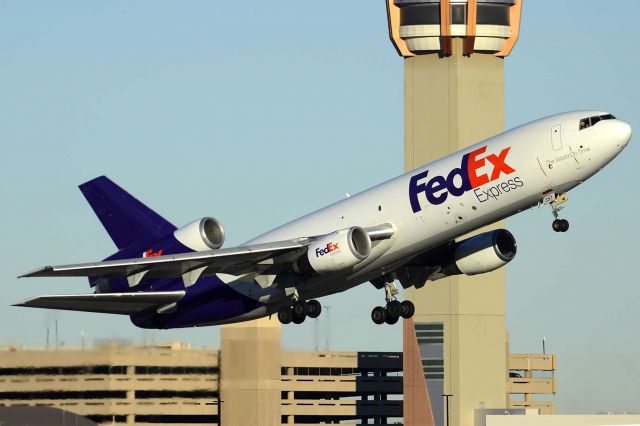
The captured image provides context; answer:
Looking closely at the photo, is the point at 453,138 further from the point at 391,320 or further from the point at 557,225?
the point at 557,225

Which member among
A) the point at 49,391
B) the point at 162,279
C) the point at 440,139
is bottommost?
the point at 49,391

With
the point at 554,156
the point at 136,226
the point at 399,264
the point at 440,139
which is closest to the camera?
the point at 554,156

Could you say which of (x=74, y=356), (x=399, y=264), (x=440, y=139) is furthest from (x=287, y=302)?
(x=440, y=139)

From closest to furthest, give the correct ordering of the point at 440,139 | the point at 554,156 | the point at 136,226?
the point at 554,156 → the point at 136,226 → the point at 440,139

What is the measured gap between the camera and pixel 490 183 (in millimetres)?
57750

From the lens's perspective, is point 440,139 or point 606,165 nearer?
point 606,165

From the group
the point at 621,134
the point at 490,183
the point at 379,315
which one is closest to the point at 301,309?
the point at 379,315

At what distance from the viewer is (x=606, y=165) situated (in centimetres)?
5772

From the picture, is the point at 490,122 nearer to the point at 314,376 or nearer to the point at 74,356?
the point at 314,376

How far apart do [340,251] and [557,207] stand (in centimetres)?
772

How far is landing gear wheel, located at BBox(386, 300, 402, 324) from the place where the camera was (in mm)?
63325

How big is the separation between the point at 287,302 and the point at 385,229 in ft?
18.9

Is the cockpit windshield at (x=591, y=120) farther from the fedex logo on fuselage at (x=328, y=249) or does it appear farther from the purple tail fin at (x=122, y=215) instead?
the purple tail fin at (x=122, y=215)

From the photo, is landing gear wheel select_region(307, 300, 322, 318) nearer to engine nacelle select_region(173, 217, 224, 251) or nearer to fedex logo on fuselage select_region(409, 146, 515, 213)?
engine nacelle select_region(173, 217, 224, 251)
